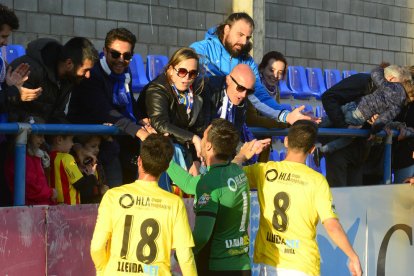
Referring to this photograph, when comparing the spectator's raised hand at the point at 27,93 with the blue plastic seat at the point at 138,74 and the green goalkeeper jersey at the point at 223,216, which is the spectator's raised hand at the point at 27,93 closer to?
the green goalkeeper jersey at the point at 223,216

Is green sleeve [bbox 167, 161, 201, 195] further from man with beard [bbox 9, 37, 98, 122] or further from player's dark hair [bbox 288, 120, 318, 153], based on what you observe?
man with beard [bbox 9, 37, 98, 122]

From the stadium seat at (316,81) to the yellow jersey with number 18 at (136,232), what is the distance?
1195 centimetres

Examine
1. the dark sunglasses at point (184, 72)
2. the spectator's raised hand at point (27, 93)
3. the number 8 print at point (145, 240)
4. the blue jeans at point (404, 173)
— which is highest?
the dark sunglasses at point (184, 72)

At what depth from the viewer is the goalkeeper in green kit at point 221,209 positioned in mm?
5938

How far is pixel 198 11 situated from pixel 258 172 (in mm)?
9800

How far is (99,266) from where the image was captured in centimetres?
549

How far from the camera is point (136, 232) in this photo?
17.7 ft

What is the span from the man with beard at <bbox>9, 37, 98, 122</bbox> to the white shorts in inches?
64.6

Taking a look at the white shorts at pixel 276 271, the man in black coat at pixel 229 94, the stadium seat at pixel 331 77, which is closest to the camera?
the white shorts at pixel 276 271

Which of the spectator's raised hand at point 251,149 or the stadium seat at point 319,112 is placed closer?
the spectator's raised hand at point 251,149

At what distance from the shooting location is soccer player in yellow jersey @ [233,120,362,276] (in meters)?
6.32

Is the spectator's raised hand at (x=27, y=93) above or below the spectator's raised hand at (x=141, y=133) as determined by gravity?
above

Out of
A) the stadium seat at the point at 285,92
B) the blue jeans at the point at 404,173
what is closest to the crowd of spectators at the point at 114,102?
the blue jeans at the point at 404,173

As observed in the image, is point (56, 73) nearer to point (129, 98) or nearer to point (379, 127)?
point (129, 98)
